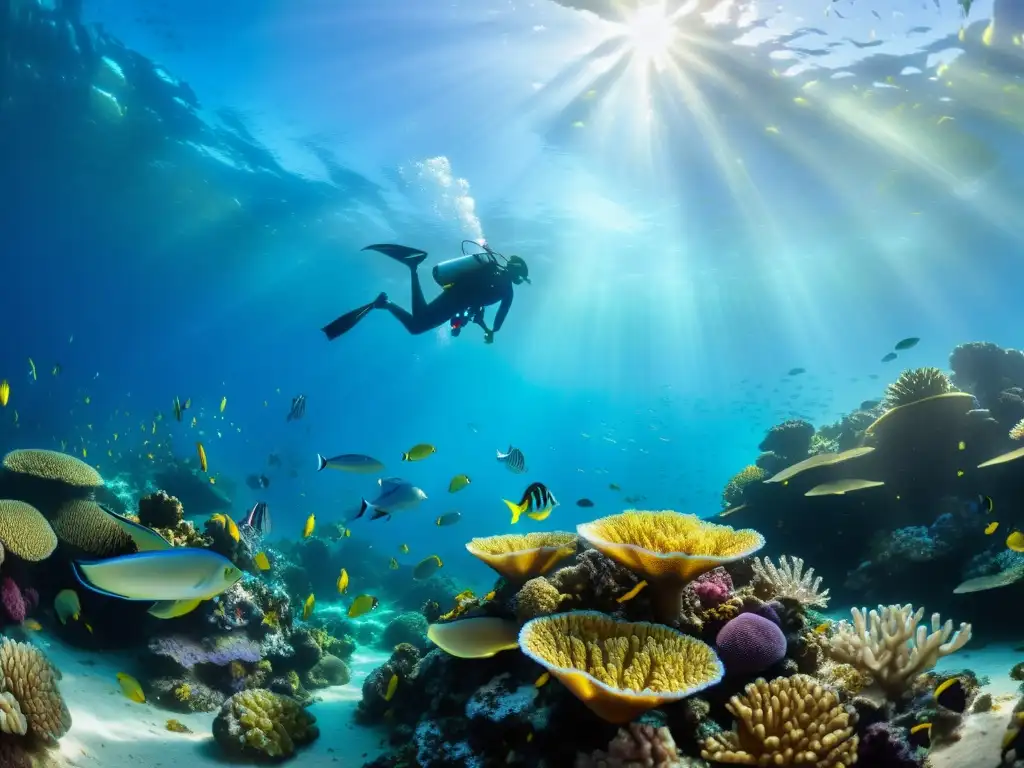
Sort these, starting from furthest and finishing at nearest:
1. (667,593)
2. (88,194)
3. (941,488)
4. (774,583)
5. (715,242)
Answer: (88,194), (715,242), (941,488), (774,583), (667,593)

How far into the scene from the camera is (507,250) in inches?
1329

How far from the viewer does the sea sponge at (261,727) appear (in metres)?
5.27

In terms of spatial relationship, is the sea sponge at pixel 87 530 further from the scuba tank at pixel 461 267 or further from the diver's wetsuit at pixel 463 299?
the scuba tank at pixel 461 267

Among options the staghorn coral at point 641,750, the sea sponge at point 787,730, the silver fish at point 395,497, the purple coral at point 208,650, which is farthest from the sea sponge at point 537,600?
the purple coral at point 208,650

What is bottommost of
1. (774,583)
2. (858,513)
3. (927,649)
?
(927,649)

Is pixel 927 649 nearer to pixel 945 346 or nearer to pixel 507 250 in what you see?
pixel 507 250

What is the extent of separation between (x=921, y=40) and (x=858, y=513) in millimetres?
14511

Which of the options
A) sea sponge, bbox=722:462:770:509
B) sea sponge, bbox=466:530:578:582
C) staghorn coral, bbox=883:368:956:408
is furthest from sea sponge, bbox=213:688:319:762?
staghorn coral, bbox=883:368:956:408

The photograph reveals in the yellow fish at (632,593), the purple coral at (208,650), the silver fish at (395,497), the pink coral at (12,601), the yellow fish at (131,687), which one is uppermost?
the silver fish at (395,497)

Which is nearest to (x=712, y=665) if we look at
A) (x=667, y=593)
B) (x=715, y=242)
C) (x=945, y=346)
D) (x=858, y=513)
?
(x=667, y=593)

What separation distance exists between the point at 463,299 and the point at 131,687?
5.46 metres

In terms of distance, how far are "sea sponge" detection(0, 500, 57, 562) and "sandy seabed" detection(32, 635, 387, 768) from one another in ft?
2.98

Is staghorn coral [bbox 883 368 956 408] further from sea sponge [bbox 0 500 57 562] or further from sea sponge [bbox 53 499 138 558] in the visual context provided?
sea sponge [bbox 0 500 57 562]

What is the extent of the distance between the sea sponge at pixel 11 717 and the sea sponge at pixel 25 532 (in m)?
2.40
